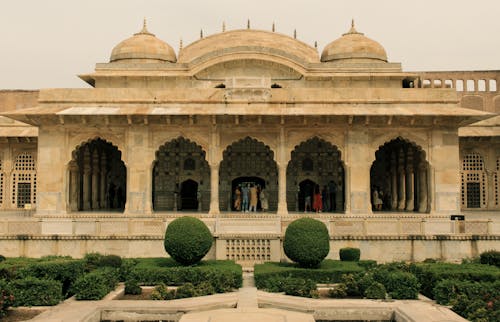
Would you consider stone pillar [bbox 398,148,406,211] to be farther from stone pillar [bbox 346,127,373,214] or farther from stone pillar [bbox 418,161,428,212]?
stone pillar [bbox 346,127,373,214]

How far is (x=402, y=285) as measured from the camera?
34.8 ft

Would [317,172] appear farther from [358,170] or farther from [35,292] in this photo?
[35,292]

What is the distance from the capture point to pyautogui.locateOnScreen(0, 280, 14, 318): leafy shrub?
8.88m

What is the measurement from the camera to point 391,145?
21969mm

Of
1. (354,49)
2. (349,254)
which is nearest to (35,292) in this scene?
(349,254)

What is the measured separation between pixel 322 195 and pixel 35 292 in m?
13.3

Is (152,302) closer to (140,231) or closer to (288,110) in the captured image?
(140,231)

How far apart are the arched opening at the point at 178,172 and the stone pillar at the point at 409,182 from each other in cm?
753

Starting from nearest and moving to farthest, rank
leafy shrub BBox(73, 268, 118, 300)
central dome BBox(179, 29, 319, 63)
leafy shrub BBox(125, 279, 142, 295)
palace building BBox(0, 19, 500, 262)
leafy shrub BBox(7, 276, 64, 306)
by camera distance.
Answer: leafy shrub BBox(7, 276, 64, 306)
leafy shrub BBox(73, 268, 118, 300)
leafy shrub BBox(125, 279, 142, 295)
palace building BBox(0, 19, 500, 262)
central dome BBox(179, 29, 319, 63)

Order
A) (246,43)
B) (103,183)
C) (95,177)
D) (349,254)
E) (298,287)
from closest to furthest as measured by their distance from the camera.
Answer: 1. (298,287)
2. (349,254)
3. (95,177)
4. (103,183)
5. (246,43)

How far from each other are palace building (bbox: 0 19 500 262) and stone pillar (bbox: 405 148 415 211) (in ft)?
0.19

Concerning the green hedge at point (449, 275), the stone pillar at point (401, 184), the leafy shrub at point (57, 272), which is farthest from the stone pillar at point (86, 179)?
the green hedge at point (449, 275)

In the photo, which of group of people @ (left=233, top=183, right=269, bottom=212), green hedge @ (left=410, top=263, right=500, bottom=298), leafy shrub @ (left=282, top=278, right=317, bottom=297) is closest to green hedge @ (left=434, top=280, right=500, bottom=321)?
green hedge @ (left=410, top=263, right=500, bottom=298)

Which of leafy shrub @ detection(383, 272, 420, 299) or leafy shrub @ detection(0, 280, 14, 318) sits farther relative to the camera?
leafy shrub @ detection(383, 272, 420, 299)
